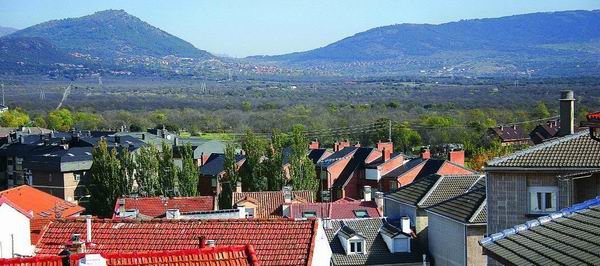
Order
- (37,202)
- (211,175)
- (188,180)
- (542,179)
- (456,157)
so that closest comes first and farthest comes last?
(542,179) → (37,202) → (188,180) → (456,157) → (211,175)

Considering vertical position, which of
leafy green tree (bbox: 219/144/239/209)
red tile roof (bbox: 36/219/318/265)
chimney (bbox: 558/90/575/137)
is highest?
chimney (bbox: 558/90/575/137)

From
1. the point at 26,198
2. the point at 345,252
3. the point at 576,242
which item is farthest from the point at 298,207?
the point at 576,242

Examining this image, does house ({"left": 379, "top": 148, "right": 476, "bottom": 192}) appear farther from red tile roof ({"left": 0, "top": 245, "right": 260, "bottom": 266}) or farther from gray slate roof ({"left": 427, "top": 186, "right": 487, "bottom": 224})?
red tile roof ({"left": 0, "top": 245, "right": 260, "bottom": 266})

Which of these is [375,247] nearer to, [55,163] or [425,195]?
[425,195]

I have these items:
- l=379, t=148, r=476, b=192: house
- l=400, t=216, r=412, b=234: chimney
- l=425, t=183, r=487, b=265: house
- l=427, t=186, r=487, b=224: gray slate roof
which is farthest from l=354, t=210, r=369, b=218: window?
l=379, t=148, r=476, b=192: house

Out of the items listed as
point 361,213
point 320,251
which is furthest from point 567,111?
point 361,213

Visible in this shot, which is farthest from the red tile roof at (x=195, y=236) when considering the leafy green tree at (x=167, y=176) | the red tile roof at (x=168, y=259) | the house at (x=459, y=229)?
the leafy green tree at (x=167, y=176)
